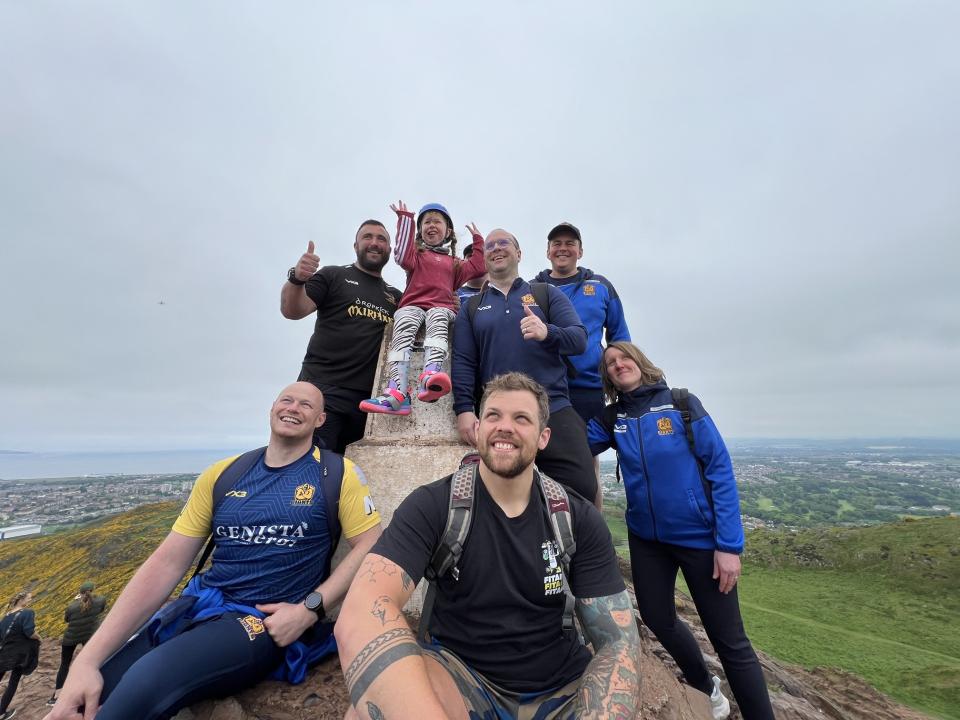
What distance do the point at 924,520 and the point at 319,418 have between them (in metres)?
22.4

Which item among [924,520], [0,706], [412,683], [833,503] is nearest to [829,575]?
[924,520]

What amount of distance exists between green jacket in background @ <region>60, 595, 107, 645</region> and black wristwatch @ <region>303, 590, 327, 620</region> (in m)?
2.93

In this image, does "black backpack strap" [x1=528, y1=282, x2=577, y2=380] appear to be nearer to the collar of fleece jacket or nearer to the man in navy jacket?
the man in navy jacket

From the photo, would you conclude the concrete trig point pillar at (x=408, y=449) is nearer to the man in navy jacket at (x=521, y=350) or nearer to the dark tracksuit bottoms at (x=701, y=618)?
the man in navy jacket at (x=521, y=350)

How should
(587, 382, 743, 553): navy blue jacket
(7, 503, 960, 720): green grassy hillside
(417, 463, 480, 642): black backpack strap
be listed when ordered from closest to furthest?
(417, 463, 480, 642): black backpack strap → (587, 382, 743, 553): navy blue jacket → (7, 503, 960, 720): green grassy hillside

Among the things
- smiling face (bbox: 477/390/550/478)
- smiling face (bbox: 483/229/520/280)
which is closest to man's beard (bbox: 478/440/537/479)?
smiling face (bbox: 477/390/550/478)

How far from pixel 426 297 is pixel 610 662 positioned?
4.17m

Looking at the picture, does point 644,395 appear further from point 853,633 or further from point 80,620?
point 853,633

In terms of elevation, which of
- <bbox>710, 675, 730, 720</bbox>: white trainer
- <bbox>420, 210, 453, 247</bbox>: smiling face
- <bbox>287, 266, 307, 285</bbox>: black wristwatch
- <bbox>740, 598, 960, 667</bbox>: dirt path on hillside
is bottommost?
<bbox>740, 598, 960, 667</bbox>: dirt path on hillside

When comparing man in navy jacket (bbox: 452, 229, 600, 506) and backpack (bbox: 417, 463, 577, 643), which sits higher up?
man in navy jacket (bbox: 452, 229, 600, 506)

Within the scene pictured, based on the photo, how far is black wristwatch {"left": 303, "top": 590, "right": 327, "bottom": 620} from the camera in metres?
3.04

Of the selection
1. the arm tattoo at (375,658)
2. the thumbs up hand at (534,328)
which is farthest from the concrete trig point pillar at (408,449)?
the arm tattoo at (375,658)

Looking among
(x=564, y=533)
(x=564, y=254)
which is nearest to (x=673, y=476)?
(x=564, y=533)

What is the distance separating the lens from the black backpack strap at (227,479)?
3.25 meters
